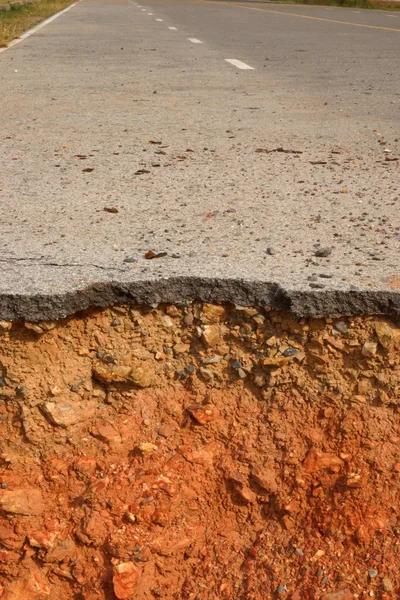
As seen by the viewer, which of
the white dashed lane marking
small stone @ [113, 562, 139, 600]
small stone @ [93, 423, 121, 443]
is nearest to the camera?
small stone @ [113, 562, 139, 600]

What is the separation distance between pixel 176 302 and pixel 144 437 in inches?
21.7

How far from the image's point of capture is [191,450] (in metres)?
3.05

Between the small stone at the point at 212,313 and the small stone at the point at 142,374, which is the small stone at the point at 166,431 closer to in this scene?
the small stone at the point at 142,374

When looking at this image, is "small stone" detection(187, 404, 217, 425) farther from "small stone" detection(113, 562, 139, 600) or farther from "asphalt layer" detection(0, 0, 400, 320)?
A: "small stone" detection(113, 562, 139, 600)

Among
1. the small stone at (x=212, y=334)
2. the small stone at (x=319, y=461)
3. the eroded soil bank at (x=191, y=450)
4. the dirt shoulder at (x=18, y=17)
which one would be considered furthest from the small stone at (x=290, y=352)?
the dirt shoulder at (x=18, y=17)

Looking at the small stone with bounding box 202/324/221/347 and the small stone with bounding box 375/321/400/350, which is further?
the small stone with bounding box 202/324/221/347

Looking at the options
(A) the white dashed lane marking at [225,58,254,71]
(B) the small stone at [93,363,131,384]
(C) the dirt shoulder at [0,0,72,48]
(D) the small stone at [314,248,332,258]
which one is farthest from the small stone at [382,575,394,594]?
(C) the dirt shoulder at [0,0,72,48]

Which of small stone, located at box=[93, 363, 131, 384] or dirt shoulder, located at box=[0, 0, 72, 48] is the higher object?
small stone, located at box=[93, 363, 131, 384]

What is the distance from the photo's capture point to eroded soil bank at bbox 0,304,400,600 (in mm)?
2939

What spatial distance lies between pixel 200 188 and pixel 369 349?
1.81 m

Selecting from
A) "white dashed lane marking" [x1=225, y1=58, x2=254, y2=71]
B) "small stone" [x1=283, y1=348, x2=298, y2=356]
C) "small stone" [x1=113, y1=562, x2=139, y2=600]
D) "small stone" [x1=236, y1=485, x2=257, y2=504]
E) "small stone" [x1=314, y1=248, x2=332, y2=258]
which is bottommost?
"small stone" [x1=113, y1=562, x2=139, y2=600]

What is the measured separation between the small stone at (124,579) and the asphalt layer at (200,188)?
1.00 metres

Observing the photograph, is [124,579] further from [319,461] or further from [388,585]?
→ [388,585]

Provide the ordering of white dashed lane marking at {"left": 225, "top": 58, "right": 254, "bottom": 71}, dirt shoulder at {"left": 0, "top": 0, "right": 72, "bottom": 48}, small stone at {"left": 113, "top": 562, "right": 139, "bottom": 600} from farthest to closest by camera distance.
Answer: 1. dirt shoulder at {"left": 0, "top": 0, "right": 72, "bottom": 48}
2. white dashed lane marking at {"left": 225, "top": 58, "right": 254, "bottom": 71}
3. small stone at {"left": 113, "top": 562, "right": 139, "bottom": 600}
